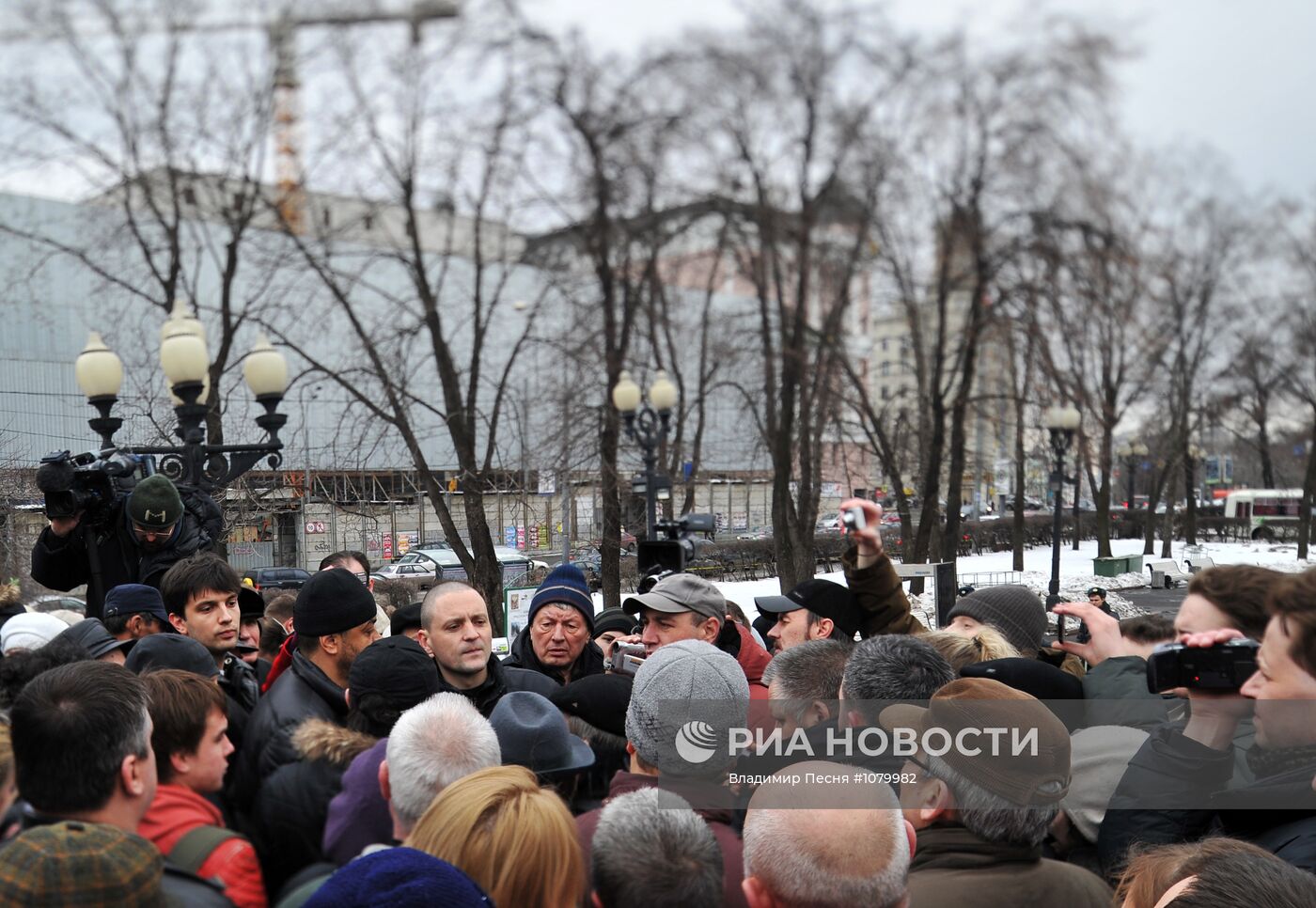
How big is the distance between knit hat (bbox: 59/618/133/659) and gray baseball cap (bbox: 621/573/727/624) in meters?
2.16

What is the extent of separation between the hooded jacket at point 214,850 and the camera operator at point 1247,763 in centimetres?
225

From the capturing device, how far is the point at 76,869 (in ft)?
5.75

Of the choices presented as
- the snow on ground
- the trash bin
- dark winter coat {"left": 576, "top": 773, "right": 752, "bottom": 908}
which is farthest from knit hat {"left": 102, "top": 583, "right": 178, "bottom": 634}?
the trash bin

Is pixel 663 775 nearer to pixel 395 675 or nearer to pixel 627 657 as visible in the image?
pixel 395 675

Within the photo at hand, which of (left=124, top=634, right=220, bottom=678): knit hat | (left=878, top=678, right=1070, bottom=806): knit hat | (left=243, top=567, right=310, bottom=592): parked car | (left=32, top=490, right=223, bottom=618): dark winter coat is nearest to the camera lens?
(left=878, top=678, right=1070, bottom=806): knit hat

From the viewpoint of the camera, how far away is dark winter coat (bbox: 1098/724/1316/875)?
2.42 metres

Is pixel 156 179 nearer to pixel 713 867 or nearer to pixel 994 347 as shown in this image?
pixel 994 347

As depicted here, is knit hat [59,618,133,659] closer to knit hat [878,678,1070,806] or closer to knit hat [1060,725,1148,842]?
knit hat [878,678,1070,806]

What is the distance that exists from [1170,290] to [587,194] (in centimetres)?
1831

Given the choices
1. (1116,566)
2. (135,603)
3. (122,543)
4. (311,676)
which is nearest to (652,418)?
(122,543)

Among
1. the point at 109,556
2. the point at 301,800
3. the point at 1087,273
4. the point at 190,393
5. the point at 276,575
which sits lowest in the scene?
the point at 276,575

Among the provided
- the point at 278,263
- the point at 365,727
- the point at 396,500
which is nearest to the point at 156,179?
the point at 278,263

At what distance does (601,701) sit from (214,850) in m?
1.35

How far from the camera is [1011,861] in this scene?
246 cm
